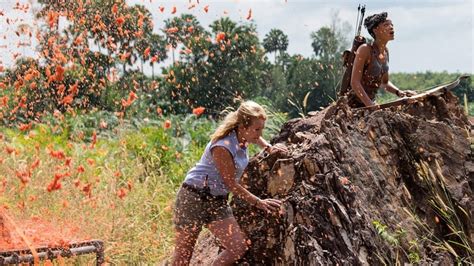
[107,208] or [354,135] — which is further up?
[354,135]

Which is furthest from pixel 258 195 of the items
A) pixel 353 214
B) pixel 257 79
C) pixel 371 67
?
pixel 257 79

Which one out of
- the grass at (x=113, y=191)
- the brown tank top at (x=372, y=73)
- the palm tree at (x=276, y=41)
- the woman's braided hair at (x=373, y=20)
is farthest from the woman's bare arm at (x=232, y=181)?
the palm tree at (x=276, y=41)

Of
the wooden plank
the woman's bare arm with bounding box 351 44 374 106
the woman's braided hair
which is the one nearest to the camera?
the wooden plank

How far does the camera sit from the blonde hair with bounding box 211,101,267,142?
4.42 meters

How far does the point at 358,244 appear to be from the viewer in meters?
4.33

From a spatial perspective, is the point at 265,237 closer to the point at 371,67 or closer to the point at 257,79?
the point at 371,67

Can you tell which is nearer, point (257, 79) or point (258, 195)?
point (258, 195)

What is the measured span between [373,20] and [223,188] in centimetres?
209

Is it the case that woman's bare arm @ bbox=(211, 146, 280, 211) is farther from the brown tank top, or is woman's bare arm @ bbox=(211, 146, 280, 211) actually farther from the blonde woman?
the brown tank top

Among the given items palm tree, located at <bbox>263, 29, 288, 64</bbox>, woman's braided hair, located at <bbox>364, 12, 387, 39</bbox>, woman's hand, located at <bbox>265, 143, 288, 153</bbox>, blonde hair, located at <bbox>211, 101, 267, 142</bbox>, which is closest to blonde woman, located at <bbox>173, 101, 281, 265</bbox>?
blonde hair, located at <bbox>211, 101, 267, 142</bbox>

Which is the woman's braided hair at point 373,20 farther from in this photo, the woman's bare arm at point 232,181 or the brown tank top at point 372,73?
the woman's bare arm at point 232,181

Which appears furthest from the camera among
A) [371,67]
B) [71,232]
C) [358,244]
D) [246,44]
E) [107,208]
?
[246,44]

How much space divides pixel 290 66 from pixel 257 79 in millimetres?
17674

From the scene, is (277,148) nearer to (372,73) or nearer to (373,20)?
(372,73)
